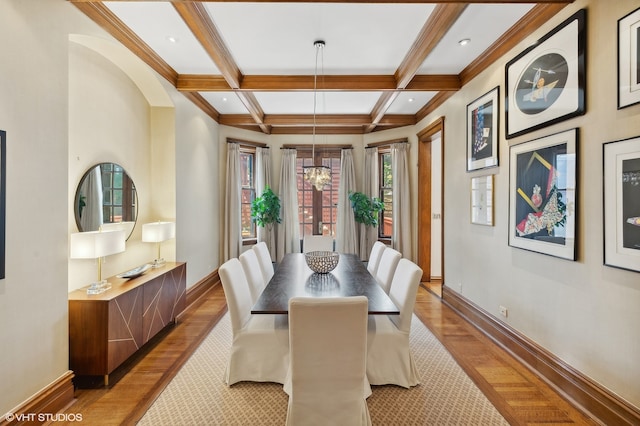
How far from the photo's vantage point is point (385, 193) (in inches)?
241

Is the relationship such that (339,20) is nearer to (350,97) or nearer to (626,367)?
(350,97)

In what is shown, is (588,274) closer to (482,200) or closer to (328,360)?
(482,200)

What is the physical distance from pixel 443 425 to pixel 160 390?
2061 millimetres

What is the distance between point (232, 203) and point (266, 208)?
0.64 metres

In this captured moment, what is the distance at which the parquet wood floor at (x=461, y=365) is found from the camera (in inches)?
79.7

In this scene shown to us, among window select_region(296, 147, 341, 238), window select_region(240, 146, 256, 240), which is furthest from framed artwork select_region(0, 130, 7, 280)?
window select_region(296, 147, 341, 238)

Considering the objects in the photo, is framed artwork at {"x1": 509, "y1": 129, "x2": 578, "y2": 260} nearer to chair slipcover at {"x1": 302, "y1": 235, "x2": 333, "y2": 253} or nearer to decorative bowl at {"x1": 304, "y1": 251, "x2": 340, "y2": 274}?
decorative bowl at {"x1": 304, "y1": 251, "x2": 340, "y2": 274}

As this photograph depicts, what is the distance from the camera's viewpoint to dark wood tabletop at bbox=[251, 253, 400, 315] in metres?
2.06

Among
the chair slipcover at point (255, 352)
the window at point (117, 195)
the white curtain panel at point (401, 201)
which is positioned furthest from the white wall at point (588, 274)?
the window at point (117, 195)

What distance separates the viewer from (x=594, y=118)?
6.66ft

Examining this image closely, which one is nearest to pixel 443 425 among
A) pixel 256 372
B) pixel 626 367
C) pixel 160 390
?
pixel 626 367

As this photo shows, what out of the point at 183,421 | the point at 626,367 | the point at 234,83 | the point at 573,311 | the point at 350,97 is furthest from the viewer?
the point at 350,97

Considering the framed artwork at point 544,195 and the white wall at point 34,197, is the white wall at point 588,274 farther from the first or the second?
the white wall at point 34,197

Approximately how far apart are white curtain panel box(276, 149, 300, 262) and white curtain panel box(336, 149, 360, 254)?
877 mm
